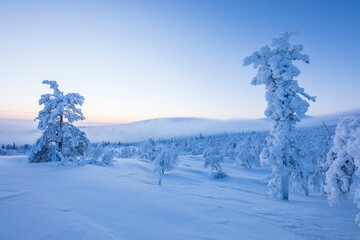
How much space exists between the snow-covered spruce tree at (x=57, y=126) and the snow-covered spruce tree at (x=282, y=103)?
18.1 metres

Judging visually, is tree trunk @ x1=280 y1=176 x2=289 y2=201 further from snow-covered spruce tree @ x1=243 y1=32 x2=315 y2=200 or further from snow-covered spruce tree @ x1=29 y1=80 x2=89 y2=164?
snow-covered spruce tree @ x1=29 y1=80 x2=89 y2=164

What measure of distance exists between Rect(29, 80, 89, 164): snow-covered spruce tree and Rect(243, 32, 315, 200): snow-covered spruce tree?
18.1m

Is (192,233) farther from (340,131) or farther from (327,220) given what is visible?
(327,220)

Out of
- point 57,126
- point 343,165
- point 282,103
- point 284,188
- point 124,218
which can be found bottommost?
point 284,188

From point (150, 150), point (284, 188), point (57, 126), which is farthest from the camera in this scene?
point (150, 150)

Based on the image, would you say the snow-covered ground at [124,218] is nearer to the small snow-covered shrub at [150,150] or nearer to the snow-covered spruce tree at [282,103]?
the snow-covered spruce tree at [282,103]

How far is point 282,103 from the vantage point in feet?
47.7

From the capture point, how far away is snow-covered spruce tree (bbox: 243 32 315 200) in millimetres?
14055

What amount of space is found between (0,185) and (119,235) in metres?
7.00

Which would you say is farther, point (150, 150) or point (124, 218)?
point (150, 150)

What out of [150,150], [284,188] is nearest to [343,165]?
[284,188]

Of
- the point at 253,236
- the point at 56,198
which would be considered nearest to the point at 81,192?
the point at 56,198

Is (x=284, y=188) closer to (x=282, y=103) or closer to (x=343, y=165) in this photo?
(x=282, y=103)

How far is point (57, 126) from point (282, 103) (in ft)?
70.4
